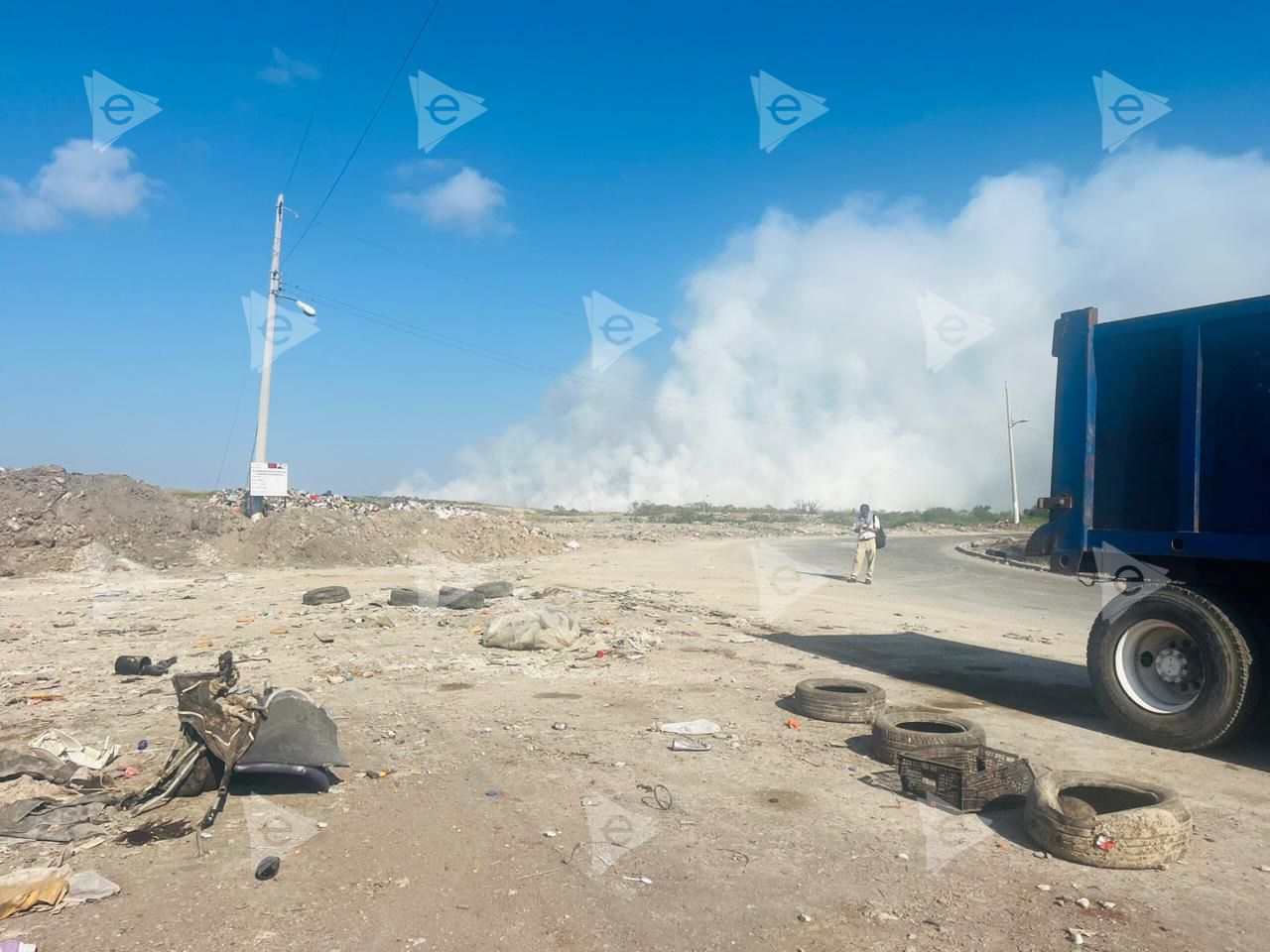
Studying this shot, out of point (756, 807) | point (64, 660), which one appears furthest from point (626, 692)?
point (64, 660)

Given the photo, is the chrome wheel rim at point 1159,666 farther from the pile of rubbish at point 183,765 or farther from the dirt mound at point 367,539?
the dirt mound at point 367,539

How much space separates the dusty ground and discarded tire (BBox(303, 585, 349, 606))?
201cm

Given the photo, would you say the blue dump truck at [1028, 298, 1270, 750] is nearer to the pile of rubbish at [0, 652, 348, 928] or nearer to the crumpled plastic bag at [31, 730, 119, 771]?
the pile of rubbish at [0, 652, 348, 928]

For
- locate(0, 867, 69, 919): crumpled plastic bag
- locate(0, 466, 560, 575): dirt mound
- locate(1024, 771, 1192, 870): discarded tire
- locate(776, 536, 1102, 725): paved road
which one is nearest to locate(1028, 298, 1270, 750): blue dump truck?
locate(776, 536, 1102, 725): paved road

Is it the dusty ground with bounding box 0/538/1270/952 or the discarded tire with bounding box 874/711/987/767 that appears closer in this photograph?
the dusty ground with bounding box 0/538/1270/952

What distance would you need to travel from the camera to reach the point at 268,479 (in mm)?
23234

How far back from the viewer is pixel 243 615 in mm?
12297

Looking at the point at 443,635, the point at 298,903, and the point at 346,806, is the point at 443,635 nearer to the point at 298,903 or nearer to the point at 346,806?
the point at 346,806

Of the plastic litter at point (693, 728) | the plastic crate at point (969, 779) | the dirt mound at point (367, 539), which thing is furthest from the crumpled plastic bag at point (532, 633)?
the dirt mound at point (367, 539)

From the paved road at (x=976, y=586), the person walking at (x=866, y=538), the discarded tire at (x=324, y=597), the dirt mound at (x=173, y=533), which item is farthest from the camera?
the person walking at (x=866, y=538)

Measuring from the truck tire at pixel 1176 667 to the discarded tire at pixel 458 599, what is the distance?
338 inches

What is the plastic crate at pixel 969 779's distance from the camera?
493 cm

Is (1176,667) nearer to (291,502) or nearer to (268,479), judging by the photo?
(268,479)

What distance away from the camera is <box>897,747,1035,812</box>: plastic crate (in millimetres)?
4930
